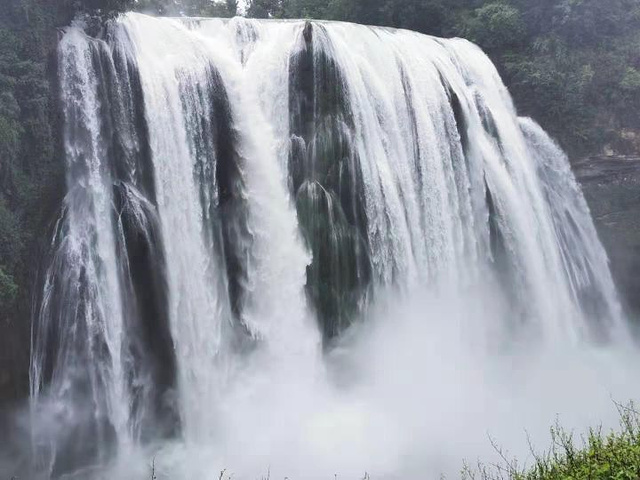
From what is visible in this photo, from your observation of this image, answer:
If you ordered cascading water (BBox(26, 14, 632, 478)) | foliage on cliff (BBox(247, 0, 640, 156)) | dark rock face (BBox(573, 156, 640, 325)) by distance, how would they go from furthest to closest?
foliage on cliff (BBox(247, 0, 640, 156)), dark rock face (BBox(573, 156, 640, 325)), cascading water (BBox(26, 14, 632, 478))

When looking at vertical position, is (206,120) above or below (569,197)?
above

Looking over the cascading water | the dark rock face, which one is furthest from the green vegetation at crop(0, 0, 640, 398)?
the dark rock face

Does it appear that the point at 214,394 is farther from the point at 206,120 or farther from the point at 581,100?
the point at 581,100

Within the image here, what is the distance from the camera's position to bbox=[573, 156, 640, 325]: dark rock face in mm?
18109

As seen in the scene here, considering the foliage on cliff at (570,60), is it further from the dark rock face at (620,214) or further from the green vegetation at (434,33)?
the dark rock face at (620,214)

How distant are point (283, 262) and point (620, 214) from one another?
1201cm

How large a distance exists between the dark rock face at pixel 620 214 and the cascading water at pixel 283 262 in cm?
317

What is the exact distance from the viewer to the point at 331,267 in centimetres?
1241

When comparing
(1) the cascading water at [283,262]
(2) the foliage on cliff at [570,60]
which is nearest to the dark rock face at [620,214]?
(2) the foliage on cliff at [570,60]

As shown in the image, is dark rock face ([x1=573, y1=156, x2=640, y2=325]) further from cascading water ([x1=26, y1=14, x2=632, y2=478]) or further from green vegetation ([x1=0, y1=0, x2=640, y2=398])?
cascading water ([x1=26, y1=14, x2=632, y2=478])

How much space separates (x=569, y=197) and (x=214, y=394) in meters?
12.4

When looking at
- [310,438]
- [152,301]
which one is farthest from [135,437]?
[310,438]

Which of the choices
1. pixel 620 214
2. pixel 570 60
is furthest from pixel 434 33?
pixel 620 214

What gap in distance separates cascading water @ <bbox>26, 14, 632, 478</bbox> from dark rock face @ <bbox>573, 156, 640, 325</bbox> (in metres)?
3.17
